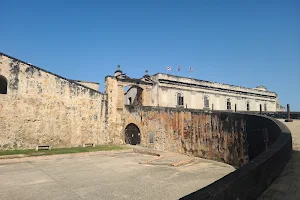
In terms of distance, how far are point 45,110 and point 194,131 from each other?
10005 mm

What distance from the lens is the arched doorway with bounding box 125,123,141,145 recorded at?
58.5 ft

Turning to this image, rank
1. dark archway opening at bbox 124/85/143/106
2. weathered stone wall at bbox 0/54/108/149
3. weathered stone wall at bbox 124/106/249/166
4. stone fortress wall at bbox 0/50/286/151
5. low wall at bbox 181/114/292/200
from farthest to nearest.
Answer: dark archway opening at bbox 124/85/143/106 → weathered stone wall at bbox 0/54/108/149 → stone fortress wall at bbox 0/50/286/151 → weathered stone wall at bbox 124/106/249/166 → low wall at bbox 181/114/292/200

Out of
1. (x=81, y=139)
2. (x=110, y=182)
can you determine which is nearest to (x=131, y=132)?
(x=81, y=139)

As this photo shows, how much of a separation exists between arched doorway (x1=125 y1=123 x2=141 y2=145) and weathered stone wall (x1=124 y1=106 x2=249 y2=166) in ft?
1.45

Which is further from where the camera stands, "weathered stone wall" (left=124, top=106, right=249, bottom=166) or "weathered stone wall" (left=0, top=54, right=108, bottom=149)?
"weathered stone wall" (left=0, top=54, right=108, bottom=149)

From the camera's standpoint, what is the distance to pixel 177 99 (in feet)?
76.2

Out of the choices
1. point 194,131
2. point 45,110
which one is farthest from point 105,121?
point 194,131

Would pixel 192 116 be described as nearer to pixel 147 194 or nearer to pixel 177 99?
pixel 147 194

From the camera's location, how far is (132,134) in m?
18.0

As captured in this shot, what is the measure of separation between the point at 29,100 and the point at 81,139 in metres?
4.45

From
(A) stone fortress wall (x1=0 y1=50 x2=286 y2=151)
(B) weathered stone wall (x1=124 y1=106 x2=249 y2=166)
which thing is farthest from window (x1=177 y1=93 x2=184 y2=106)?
(B) weathered stone wall (x1=124 y1=106 x2=249 y2=166)

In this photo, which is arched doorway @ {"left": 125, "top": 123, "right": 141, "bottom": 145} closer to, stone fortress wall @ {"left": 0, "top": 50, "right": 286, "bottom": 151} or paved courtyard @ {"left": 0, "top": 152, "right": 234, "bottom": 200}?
stone fortress wall @ {"left": 0, "top": 50, "right": 286, "bottom": 151}

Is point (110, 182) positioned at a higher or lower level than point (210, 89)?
lower

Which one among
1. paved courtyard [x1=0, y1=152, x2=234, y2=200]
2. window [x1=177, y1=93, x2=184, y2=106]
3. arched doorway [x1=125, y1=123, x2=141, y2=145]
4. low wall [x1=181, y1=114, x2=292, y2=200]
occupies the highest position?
window [x1=177, y1=93, x2=184, y2=106]
